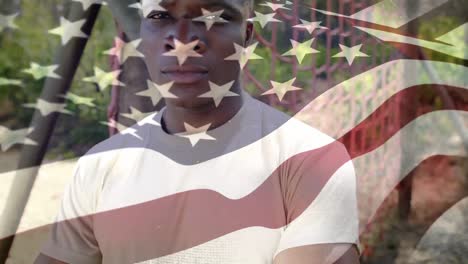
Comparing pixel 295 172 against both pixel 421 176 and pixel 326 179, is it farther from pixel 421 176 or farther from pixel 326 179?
pixel 421 176

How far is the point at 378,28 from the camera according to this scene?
3.66ft

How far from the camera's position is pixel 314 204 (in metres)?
0.96

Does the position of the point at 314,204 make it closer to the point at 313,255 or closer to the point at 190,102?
the point at 313,255

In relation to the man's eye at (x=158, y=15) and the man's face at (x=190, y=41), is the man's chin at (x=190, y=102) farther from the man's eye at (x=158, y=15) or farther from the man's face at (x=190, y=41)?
the man's eye at (x=158, y=15)

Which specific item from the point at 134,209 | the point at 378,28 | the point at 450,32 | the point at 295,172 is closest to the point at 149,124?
the point at 134,209

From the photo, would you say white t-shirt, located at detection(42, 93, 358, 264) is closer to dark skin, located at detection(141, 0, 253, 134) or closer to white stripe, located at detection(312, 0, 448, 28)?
dark skin, located at detection(141, 0, 253, 134)

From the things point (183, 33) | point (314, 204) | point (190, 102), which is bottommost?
point (314, 204)

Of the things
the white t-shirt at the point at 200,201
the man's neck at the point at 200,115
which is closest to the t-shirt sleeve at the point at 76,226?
the white t-shirt at the point at 200,201

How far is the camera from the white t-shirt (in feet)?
3.15

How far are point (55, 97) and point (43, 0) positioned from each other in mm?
145

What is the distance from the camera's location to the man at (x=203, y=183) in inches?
37.6

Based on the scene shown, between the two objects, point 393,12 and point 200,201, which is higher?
point 393,12

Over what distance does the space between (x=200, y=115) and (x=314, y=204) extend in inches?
8.7
